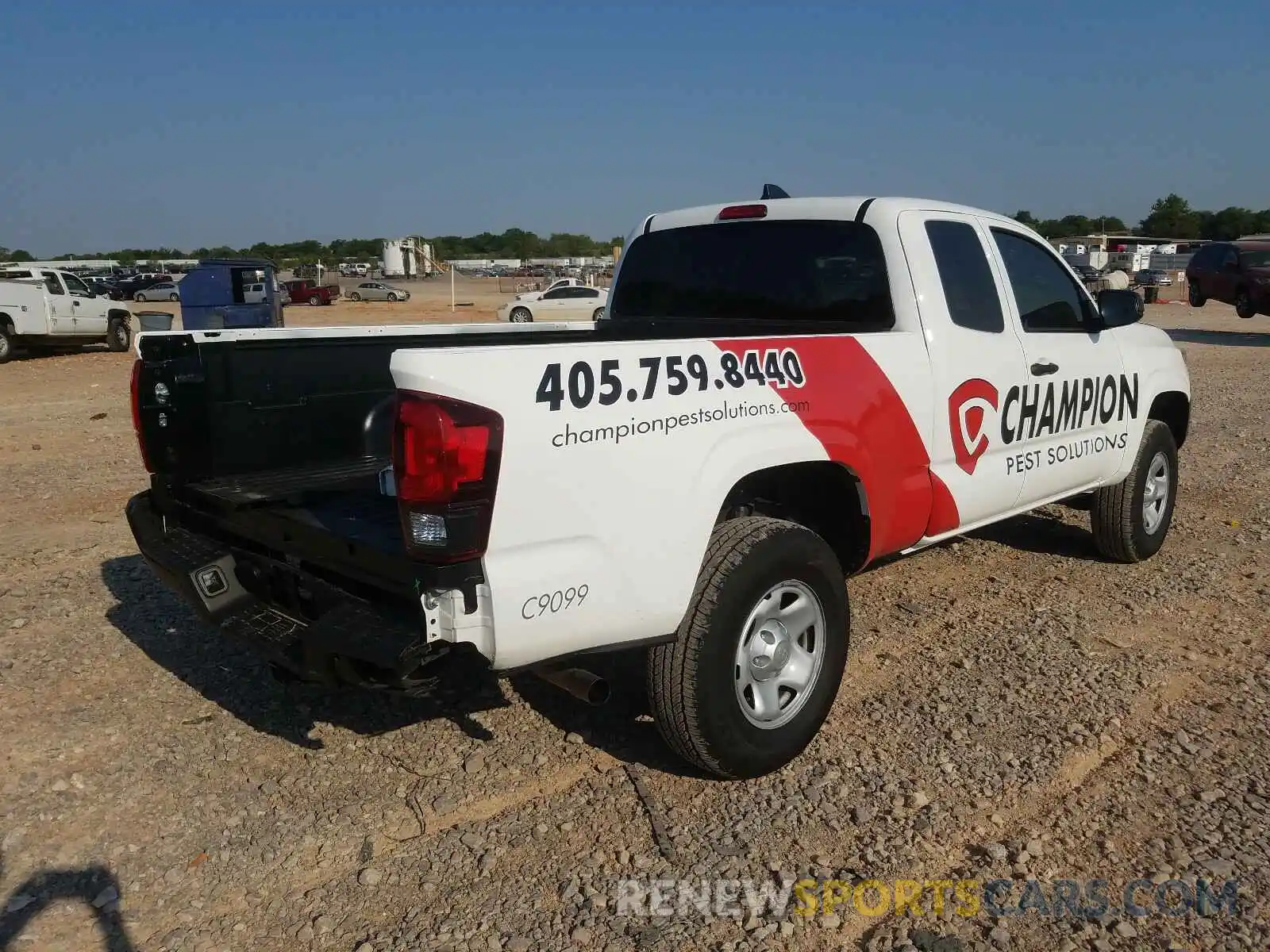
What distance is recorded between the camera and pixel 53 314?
1958cm

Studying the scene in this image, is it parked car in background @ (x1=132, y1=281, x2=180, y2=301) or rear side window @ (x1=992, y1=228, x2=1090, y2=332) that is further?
parked car in background @ (x1=132, y1=281, x2=180, y2=301)

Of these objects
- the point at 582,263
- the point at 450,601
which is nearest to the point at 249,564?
the point at 450,601

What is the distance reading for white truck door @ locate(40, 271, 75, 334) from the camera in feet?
64.2

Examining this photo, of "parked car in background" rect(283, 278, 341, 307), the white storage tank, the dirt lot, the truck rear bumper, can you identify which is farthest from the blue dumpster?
the white storage tank

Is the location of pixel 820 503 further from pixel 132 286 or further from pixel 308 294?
pixel 132 286

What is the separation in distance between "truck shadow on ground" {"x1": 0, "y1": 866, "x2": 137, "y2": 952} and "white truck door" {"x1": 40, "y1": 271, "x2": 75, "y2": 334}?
64.9 feet

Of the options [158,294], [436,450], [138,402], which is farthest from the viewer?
[158,294]

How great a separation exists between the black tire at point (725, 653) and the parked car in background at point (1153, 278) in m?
41.3

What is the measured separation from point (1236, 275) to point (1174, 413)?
2118 centimetres

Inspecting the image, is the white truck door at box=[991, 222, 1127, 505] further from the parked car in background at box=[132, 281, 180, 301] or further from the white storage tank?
the white storage tank

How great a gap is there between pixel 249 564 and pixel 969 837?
2.57 metres

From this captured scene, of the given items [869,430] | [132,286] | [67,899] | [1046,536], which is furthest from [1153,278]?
[132,286]

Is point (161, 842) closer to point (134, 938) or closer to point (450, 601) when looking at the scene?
point (134, 938)

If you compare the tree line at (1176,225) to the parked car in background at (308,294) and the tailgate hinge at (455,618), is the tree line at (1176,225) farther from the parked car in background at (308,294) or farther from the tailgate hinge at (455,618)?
the tailgate hinge at (455,618)
